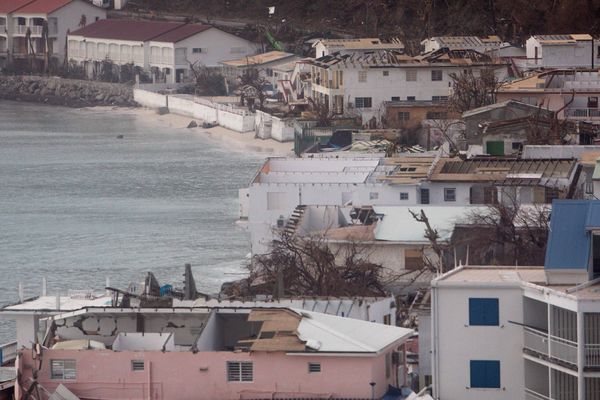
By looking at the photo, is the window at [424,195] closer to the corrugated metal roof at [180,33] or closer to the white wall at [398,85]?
the white wall at [398,85]

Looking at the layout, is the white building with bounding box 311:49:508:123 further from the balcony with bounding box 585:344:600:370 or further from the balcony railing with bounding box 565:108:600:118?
the balcony with bounding box 585:344:600:370

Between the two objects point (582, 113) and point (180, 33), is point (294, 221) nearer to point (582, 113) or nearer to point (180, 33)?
point (582, 113)

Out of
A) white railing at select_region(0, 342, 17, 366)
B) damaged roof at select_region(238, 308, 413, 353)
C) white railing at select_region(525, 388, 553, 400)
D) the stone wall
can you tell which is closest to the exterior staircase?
white railing at select_region(0, 342, 17, 366)

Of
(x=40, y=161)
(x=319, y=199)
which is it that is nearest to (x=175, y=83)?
(x=40, y=161)

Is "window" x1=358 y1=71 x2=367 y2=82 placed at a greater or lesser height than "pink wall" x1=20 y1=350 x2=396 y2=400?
greater

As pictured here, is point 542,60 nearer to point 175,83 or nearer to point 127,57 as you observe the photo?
point 175,83
